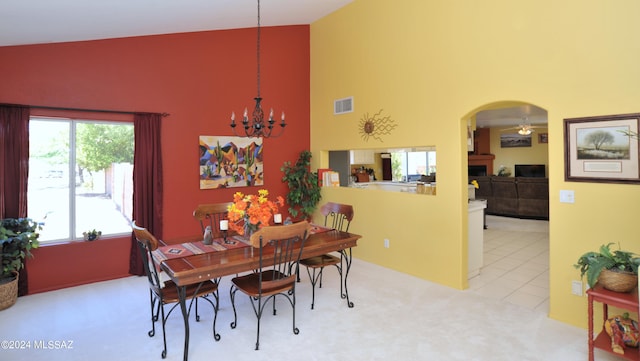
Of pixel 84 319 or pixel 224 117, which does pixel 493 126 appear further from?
pixel 84 319

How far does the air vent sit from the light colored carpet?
275 cm

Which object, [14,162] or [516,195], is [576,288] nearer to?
[14,162]

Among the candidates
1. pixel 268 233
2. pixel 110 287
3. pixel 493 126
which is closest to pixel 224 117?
pixel 110 287

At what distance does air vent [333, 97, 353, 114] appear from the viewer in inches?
210

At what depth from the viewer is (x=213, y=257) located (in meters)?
2.77

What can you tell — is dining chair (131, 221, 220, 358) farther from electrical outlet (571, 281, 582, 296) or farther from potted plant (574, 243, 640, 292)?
A: electrical outlet (571, 281, 582, 296)

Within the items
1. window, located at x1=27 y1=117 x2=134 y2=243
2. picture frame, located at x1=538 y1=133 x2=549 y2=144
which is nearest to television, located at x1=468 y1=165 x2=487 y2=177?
picture frame, located at x1=538 y1=133 x2=549 y2=144

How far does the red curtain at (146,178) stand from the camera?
4418 mm

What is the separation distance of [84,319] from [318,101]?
4.36 m

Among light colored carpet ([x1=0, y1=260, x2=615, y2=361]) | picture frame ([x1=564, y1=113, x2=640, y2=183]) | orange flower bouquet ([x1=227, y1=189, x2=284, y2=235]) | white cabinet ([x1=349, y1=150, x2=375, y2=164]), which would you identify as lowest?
light colored carpet ([x1=0, y1=260, x2=615, y2=361])

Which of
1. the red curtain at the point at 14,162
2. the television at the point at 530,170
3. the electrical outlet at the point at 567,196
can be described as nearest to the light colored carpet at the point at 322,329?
the red curtain at the point at 14,162

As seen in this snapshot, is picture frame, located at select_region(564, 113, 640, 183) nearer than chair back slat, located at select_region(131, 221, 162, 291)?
No

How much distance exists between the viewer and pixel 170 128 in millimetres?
4703

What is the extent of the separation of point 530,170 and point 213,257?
422 inches
